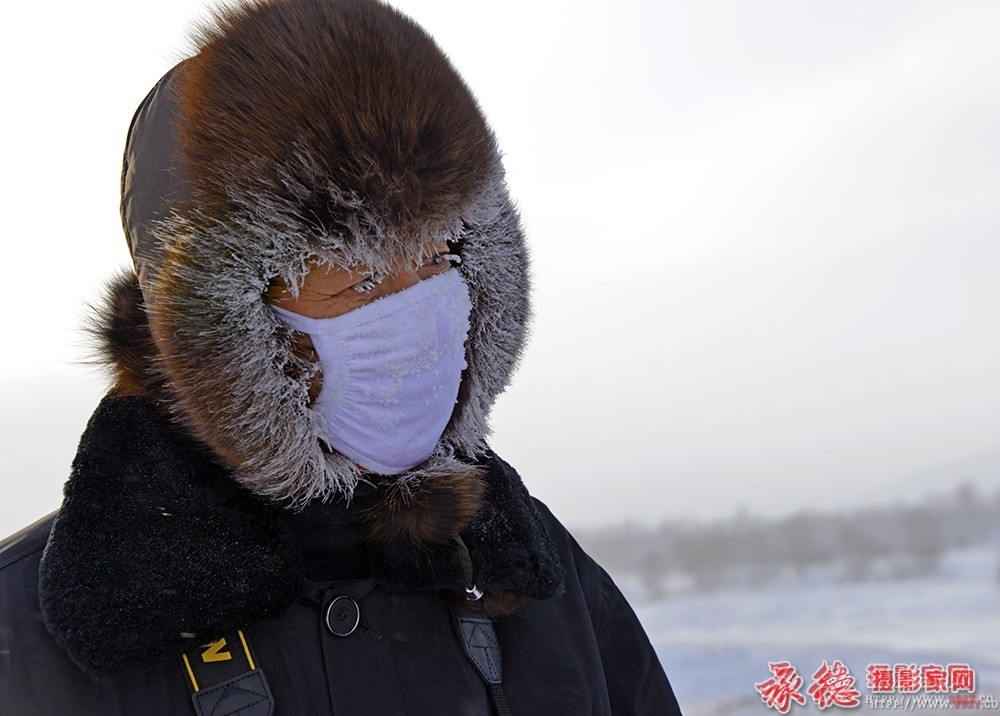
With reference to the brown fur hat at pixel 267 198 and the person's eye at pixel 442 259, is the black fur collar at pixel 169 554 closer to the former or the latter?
the brown fur hat at pixel 267 198

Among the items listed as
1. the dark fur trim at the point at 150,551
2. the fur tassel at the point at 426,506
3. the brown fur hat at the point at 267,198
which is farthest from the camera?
the fur tassel at the point at 426,506

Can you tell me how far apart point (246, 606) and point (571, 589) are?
62cm

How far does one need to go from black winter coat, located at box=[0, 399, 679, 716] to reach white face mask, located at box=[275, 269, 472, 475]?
12 cm

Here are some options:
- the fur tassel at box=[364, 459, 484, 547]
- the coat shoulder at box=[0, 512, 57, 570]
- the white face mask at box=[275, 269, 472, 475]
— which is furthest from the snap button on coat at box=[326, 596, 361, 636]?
the coat shoulder at box=[0, 512, 57, 570]

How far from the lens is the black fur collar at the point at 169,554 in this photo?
1068 millimetres

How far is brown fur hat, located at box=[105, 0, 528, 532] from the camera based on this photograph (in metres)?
1.21

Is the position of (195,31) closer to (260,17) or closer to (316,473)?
(260,17)

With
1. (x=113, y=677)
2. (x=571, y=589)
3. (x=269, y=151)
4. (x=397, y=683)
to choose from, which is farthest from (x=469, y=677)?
(x=269, y=151)

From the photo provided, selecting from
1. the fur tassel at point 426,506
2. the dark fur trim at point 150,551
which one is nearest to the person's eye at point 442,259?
the fur tassel at point 426,506

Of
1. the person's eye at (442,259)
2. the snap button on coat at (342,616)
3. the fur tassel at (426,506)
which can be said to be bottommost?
the snap button on coat at (342,616)

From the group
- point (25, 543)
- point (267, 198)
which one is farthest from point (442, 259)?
point (25, 543)

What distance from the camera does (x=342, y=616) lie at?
4.10 feet

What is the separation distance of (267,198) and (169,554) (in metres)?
0.49

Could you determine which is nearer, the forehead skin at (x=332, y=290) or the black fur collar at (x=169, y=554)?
the black fur collar at (x=169, y=554)
